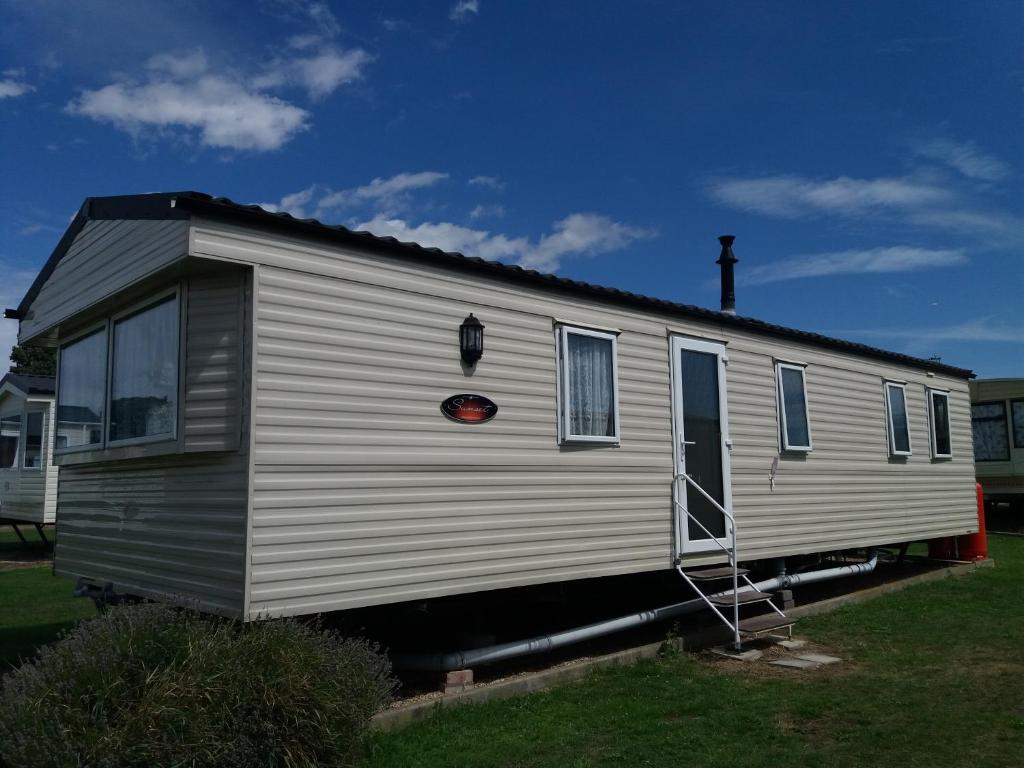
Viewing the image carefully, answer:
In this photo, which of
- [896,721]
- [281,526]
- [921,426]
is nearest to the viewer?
[281,526]

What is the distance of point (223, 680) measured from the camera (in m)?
Result: 4.22

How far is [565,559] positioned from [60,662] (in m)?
3.76

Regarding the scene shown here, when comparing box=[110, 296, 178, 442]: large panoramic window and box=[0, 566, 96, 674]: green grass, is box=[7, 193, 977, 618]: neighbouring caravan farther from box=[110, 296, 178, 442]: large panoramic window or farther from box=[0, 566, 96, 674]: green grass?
box=[0, 566, 96, 674]: green grass

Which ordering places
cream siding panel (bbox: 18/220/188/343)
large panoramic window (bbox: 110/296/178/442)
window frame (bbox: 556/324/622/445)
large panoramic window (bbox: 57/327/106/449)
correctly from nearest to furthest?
cream siding panel (bbox: 18/220/188/343) → large panoramic window (bbox: 110/296/178/442) → large panoramic window (bbox: 57/327/106/449) → window frame (bbox: 556/324/622/445)

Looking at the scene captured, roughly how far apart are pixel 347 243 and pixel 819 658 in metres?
5.28

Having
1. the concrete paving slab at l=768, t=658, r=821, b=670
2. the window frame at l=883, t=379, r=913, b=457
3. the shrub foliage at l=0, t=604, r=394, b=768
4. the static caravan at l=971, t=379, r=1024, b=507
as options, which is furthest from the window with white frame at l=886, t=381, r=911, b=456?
the static caravan at l=971, t=379, r=1024, b=507

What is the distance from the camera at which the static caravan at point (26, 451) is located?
1611 centimetres

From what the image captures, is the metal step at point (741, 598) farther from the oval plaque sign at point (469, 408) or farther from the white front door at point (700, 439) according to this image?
the oval plaque sign at point (469, 408)

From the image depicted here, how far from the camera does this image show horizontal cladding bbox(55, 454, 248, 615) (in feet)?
17.1

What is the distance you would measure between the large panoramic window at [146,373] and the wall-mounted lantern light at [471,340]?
198cm

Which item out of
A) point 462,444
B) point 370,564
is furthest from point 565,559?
point 370,564

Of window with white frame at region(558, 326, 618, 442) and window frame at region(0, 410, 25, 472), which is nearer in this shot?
window with white frame at region(558, 326, 618, 442)

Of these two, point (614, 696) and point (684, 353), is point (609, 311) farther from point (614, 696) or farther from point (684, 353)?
point (614, 696)

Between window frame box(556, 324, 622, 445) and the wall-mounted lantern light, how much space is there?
0.91m
